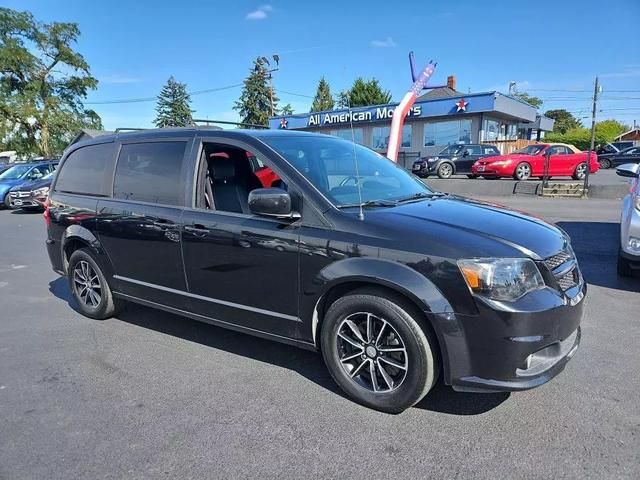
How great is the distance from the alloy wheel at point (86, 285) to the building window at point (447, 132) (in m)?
28.5

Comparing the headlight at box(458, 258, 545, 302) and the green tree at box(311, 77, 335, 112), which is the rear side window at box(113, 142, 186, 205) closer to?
the headlight at box(458, 258, 545, 302)

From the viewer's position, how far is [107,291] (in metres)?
4.73

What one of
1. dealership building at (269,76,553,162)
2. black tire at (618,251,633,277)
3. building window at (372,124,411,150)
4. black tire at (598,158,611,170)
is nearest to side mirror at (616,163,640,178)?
black tire at (618,251,633,277)

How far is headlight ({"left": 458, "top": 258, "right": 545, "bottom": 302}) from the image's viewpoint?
2.63 m

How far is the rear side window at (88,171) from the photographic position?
462 cm

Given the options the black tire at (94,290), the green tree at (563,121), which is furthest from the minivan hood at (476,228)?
the green tree at (563,121)

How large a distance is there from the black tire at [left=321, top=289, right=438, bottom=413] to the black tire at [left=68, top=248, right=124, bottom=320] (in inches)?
107

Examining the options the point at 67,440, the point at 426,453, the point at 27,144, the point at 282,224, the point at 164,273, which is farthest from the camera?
the point at 27,144

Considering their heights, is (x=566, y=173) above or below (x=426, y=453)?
above

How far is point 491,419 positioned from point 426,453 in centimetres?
58

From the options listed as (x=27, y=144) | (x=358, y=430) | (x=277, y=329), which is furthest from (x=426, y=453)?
(x=27, y=144)

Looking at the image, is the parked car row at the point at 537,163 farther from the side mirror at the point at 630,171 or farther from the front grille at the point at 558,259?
the front grille at the point at 558,259

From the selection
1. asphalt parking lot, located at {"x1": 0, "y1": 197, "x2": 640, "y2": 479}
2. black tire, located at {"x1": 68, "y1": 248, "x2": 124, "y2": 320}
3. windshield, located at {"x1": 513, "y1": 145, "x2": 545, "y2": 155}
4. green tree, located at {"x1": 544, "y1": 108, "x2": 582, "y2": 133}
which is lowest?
asphalt parking lot, located at {"x1": 0, "y1": 197, "x2": 640, "y2": 479}

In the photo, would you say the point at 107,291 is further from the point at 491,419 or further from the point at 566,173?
the point at 566,173
